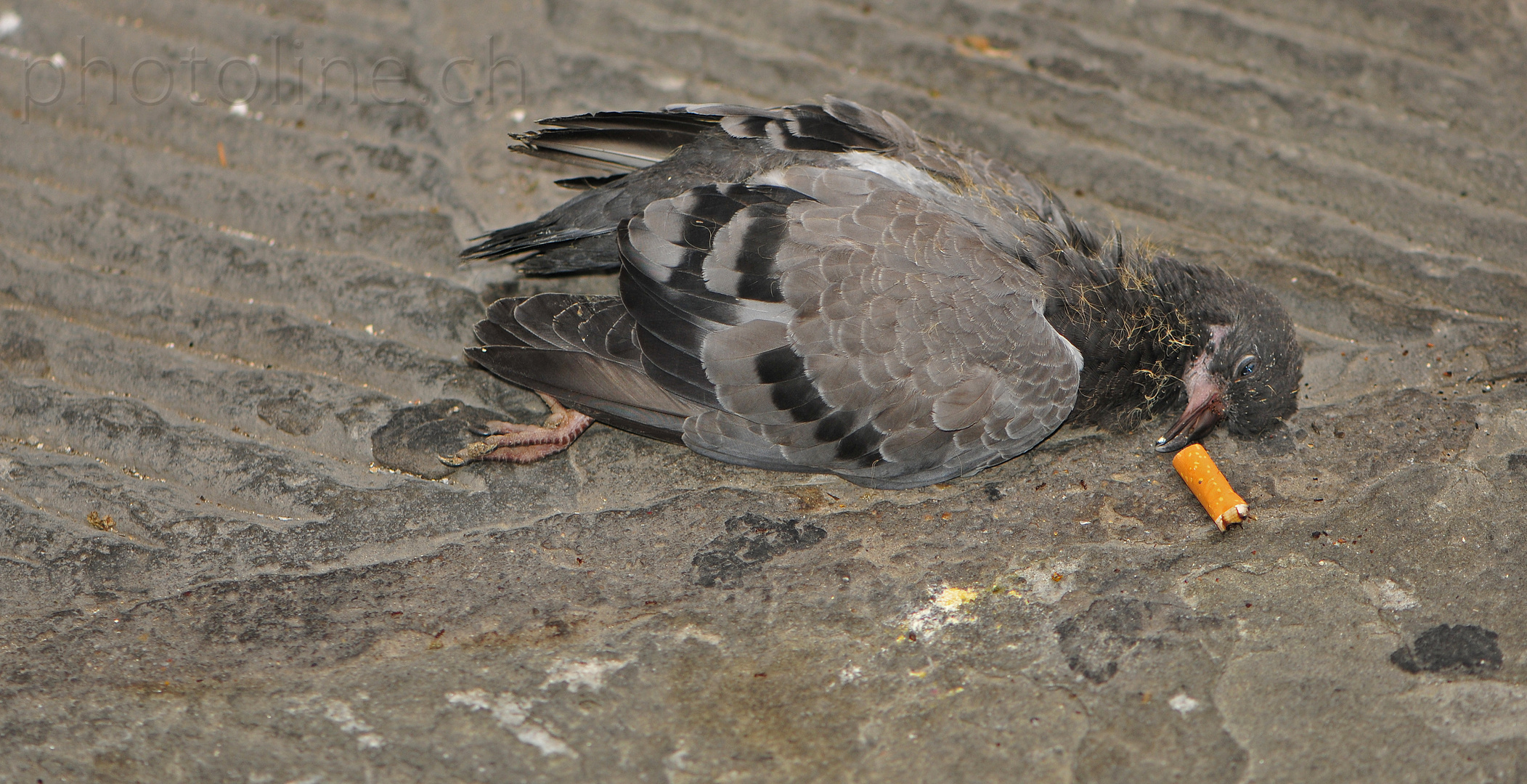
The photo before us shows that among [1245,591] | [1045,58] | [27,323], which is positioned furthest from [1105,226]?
[27,323]

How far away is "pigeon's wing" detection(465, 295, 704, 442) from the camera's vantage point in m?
4.02

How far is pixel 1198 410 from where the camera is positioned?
4219 millimetres

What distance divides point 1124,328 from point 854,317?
1090 millimetres

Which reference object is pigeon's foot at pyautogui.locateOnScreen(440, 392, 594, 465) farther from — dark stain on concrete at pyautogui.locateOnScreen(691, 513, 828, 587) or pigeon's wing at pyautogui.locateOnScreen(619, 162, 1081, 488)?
dark stain on concrete at pyautogui.locateOnScreen(691, 513, 828, 587)

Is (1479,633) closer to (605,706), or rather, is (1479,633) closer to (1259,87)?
(605,706)

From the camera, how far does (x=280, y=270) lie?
4766 millimetres

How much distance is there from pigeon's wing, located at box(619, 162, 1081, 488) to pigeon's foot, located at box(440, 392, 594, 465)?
49cm

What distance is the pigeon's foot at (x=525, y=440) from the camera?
163 inches

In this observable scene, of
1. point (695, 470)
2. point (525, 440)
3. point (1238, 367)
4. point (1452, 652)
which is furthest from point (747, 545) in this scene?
point (1452, 652)

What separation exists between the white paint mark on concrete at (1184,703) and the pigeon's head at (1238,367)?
1205 millimetres

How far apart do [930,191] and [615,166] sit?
1386 millimetres

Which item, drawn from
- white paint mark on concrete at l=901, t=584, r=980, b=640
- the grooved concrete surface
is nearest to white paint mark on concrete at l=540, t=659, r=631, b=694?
the grooved concrete surface

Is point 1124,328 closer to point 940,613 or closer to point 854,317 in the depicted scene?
point 854,317

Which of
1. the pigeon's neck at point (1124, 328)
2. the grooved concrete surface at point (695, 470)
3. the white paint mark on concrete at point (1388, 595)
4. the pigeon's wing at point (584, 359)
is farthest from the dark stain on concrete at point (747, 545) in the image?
the white paint mark on concrete at point (1388, 595)
